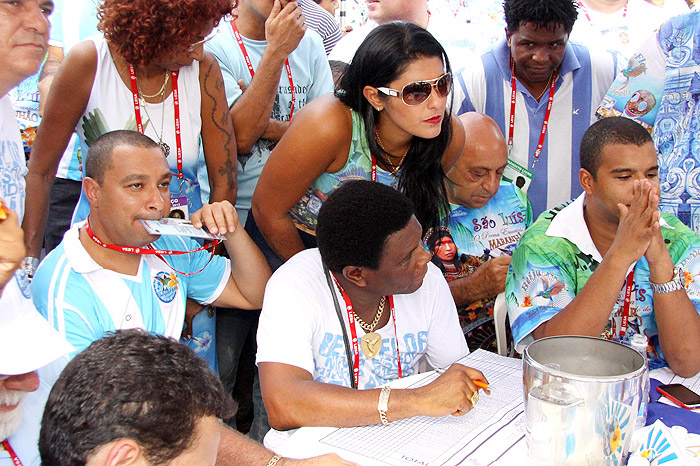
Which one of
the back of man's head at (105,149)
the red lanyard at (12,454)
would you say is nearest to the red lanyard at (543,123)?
A: the back of man's head at (105,149)

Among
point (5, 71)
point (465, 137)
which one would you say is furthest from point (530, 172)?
point (5, 71)

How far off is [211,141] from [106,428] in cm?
191

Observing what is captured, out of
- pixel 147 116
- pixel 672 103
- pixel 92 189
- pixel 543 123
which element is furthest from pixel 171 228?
pixel 672 103

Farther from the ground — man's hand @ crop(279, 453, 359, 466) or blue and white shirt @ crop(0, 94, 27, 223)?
blue and white shirt @ crop(0, 94, 27, 223)

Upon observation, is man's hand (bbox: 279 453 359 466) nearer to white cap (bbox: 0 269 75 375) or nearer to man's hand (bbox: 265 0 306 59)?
white cap (bbox: 0 269 75 375)

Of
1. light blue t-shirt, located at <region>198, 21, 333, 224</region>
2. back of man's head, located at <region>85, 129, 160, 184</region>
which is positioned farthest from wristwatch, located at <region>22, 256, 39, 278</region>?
light blue t-shirt, located at <region>198, 21, 333, 224</region>

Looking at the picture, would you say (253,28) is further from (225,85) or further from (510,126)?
(510,126)

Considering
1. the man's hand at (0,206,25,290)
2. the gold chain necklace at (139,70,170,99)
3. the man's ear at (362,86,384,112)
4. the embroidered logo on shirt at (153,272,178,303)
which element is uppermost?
the gold chain necklace at (139,70,170,99)

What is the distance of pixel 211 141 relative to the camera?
2.93m

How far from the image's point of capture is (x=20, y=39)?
1.96 m

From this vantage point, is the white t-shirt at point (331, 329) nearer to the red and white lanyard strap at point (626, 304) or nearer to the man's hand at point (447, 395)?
the man's hand at point (447, 395)

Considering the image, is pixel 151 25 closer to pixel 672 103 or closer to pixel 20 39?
pixel 20 39

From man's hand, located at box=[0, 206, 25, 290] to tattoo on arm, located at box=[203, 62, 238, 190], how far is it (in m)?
1.51

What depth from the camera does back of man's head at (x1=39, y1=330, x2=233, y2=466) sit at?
46.3 inches
